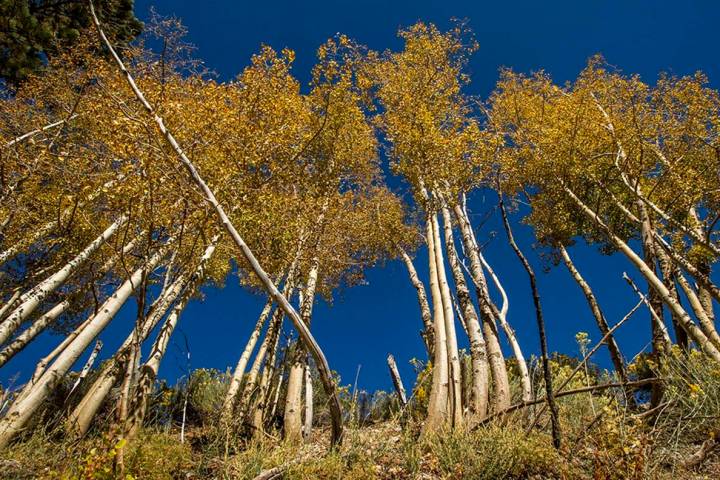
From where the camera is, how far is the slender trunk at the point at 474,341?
664cm

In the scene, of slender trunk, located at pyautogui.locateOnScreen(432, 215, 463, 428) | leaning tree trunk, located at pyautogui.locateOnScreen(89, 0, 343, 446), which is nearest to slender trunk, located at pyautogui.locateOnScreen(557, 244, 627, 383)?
slender trunk, located at pyautogui.locateOnScreen(432, 215, 463, 428)

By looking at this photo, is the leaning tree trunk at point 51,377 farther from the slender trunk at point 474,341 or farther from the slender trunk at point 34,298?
the slender trunk at point 474,341

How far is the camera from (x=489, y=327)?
7605 millimetres

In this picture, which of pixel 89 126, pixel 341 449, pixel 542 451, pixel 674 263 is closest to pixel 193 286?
pixel 341 449

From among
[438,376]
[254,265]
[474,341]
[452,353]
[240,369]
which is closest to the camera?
[254,265]

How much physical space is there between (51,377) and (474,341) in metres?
6.28

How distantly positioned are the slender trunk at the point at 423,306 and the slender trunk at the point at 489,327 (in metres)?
2.21

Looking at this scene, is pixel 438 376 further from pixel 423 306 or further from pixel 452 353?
pixel 423 306

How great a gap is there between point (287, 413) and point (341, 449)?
12.8 feet

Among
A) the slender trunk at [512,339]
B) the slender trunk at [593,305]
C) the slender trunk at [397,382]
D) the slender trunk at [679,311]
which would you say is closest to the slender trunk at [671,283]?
the slender trunk at [679,311]

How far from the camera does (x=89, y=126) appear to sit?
366 inches

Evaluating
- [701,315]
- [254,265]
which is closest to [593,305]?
[701,315]

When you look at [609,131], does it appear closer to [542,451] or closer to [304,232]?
[304,232]

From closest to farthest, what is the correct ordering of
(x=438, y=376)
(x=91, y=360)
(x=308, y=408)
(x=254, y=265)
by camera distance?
(x=254, y=265) → (x=438, y=376) → (x=308, y=408) → (x=91, y=360)
